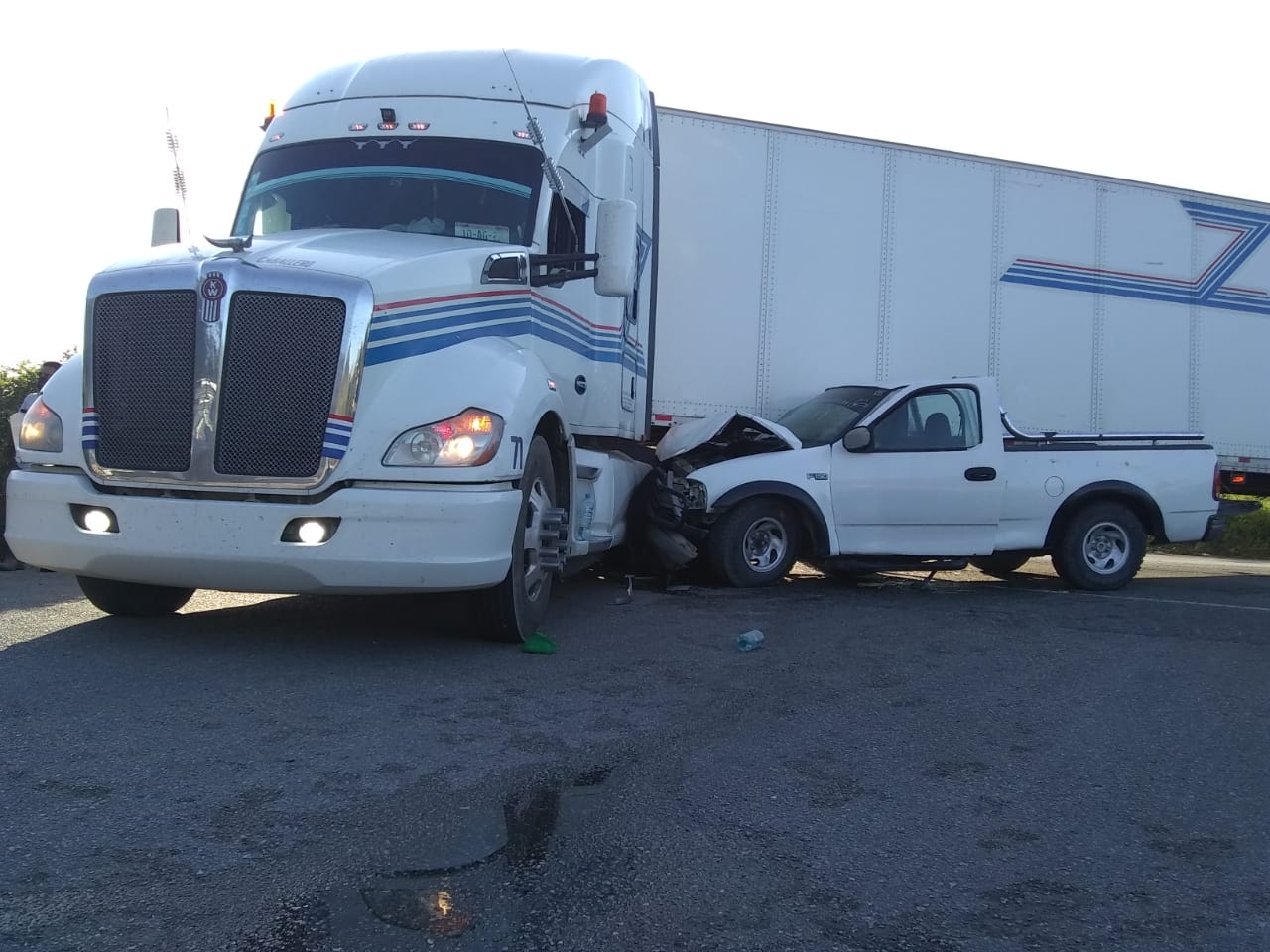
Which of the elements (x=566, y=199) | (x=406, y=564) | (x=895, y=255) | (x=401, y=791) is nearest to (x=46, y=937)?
(x=401, y=791)

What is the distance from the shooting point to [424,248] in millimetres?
6285

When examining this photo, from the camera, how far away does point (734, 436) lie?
33.0 feet

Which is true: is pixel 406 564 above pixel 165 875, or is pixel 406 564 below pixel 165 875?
above

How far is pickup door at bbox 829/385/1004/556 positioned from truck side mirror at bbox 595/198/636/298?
11.0ft

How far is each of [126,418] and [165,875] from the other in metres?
3.12

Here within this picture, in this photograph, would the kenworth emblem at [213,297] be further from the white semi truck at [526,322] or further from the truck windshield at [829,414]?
the truck windshield at [829,414]

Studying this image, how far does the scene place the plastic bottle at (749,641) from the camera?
21.9ft

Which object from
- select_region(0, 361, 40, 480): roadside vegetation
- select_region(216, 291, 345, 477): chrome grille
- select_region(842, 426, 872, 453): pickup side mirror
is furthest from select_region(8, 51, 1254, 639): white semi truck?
select_region(0, 361, 40, 480): roadside vegetation

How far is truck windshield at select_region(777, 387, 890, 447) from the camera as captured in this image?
9711 millimetres

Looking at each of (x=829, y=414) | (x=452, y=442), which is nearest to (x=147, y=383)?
(x=452, y=442)

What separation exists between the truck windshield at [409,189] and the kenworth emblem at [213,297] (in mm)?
1611

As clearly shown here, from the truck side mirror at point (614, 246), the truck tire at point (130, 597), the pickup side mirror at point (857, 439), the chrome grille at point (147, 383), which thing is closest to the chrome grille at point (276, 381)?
the chrome grille at point (147, 383)

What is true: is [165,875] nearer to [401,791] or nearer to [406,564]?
[401,791]

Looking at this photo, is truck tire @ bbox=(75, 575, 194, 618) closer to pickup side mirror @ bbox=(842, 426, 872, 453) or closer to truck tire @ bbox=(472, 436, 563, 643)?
truck tire @ bbox=(472, 436, 563, 643)
